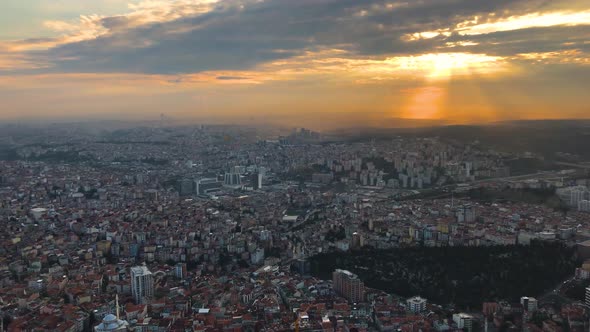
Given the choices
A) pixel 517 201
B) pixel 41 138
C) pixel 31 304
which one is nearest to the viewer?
pixel 31 304

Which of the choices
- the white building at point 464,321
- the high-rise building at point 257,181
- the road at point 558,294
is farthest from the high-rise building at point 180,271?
the high-rise building at point 257,181

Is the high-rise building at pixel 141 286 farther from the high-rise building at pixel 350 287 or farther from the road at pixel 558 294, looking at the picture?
the road at pixel 558 294

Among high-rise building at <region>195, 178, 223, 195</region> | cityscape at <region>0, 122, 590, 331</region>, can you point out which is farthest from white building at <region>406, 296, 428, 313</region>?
high-rise building at <region>195, 178, 223, 195</region>

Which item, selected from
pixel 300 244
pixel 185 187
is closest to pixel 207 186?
pixel 185 187

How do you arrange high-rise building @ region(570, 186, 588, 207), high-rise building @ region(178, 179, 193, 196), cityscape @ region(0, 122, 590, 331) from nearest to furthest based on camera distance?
cityscape @ region(0, 122, 590, 331) → high-rise building @ region(570, 186, 588, 207) → high-rise building @ region(178, 179, 193, 196)

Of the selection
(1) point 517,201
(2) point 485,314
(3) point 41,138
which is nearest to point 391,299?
(2) point 485,314

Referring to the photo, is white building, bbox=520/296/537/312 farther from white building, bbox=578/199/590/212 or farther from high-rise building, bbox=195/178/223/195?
high-rise building, bbox=195/178/223/195

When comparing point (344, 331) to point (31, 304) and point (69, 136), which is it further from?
point (69, 136)

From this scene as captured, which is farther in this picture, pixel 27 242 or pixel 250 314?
pixel 27 242
